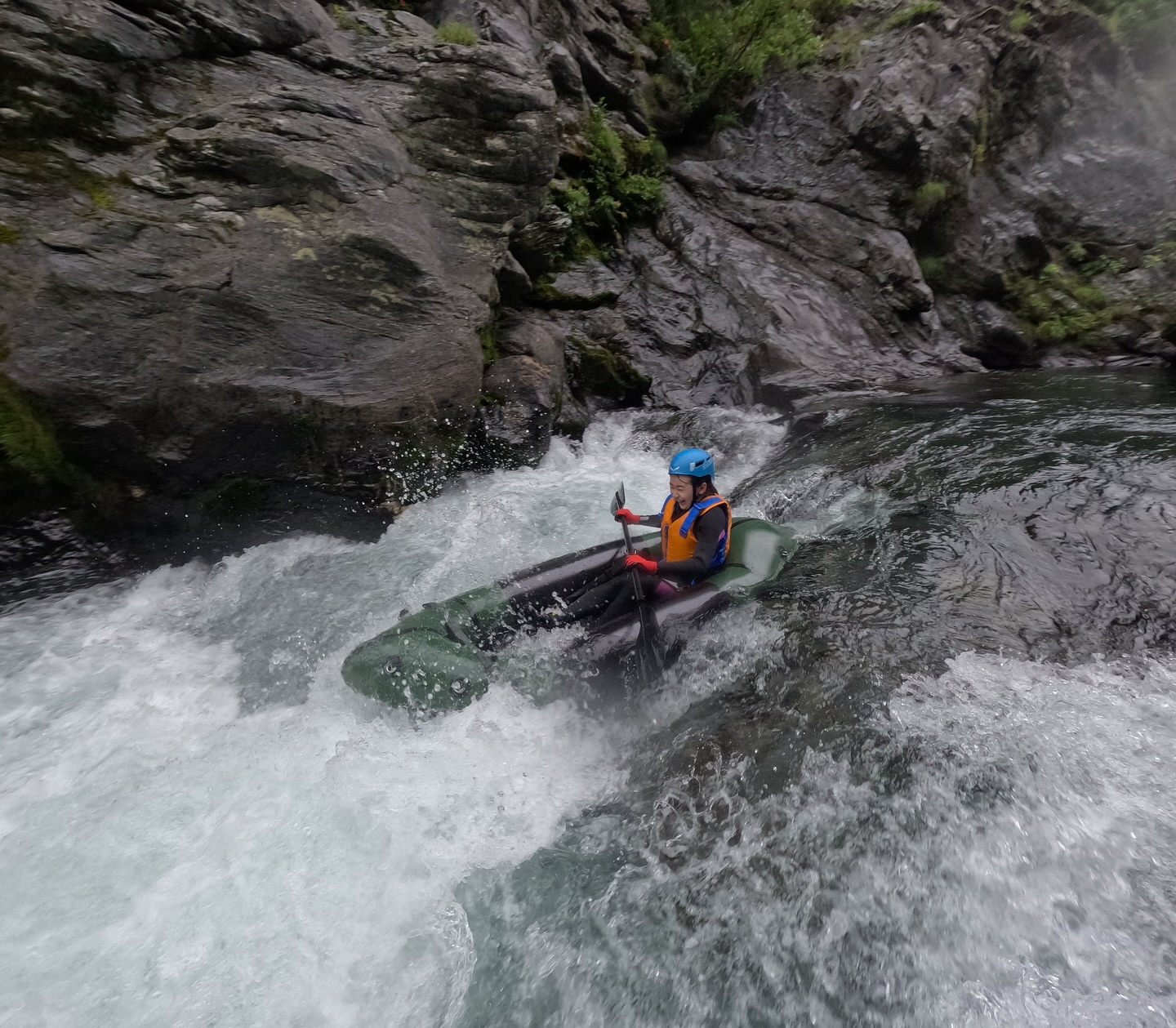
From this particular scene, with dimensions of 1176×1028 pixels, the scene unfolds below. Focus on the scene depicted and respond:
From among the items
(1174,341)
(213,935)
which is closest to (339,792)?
(213,935)

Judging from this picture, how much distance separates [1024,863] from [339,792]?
9.59ft

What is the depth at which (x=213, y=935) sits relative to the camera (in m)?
2.75

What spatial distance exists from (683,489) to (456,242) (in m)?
3.35

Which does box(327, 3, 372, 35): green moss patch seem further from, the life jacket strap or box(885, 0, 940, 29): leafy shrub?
box(885, 0, 940, 29): leafy shrub

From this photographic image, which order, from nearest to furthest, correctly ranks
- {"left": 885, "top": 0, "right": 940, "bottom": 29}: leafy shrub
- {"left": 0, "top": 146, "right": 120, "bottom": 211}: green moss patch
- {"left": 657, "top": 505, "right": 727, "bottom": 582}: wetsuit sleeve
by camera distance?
1. {"left": 657, "top": 505, "right": 727, "bottom": 582}: wetsuit sleeve
2. {"left": 0, "top": 146, "right": 120, "bottom": 211}: green moss patch
3. {"left": 885, "top": 0, "right": 940, "bottom": 29}: leafy shrub

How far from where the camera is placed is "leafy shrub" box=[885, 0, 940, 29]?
38.6 feet

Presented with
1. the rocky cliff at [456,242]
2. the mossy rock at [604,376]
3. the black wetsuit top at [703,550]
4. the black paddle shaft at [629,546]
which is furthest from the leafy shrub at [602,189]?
the black wetsuit top at [703,550]

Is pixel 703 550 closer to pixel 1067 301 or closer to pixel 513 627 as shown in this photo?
pixel 513 627

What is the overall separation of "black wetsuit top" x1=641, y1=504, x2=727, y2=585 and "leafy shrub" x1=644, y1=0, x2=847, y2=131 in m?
9.54

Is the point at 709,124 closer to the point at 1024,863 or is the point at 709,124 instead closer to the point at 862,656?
the point at 862,656

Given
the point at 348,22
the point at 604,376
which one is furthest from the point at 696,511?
the point at 348,22

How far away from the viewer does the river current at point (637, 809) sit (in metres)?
2.55

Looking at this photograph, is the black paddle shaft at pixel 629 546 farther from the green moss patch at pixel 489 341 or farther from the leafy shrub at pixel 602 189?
the leafy shrub at pixel 602 189

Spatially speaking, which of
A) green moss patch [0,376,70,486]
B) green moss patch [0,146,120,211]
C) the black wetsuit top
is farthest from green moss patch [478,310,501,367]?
green moss patch [0,376,70,486]
